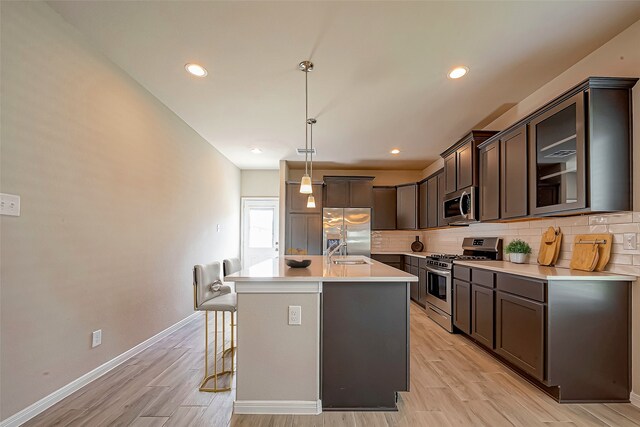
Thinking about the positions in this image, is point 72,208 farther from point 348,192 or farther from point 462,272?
point 348,192

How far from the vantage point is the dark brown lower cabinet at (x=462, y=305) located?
11.3 feet

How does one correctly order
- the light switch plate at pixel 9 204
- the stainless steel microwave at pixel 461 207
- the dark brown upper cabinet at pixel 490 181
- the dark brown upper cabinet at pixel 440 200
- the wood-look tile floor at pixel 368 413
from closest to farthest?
the light switch plate at pixel 9 204
the wood-look tile floor at pixel 368 413
the dark brown upper cabinet at pixel 490 181
the stainless steel microwave at pixel 461 207
the dark brown upper cabinet at pixel 440 200

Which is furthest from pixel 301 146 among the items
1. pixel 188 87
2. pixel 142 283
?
pixel 142 283

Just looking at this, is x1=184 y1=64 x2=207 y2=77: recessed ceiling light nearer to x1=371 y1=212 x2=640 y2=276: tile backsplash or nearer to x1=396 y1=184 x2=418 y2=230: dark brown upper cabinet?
x1=371 y1=212 x2=640 y2=276: tile backsplash

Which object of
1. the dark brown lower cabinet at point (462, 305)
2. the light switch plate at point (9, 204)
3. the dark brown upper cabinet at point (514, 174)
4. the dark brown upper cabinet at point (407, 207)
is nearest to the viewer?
the light switch plate at point (9, 204)

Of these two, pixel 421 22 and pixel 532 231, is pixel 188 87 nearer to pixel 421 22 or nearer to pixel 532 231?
pixel 421 22

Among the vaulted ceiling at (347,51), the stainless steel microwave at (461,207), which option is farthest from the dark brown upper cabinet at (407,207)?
the vaulted ceiling at (347,51)

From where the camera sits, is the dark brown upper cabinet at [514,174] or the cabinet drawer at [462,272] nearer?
the dark brown upper cabinet at [514,174]

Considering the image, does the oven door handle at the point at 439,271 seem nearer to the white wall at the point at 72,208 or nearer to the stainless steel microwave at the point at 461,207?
the stainless steel microwave at the point at 461,207

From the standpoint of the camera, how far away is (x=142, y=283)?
3195mm

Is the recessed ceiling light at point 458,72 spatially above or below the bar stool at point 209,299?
above

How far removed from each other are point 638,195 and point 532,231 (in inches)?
44.4

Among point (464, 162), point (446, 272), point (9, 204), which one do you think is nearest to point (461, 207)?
point (464, 162)

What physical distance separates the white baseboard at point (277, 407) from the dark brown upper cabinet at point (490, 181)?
2584mm
